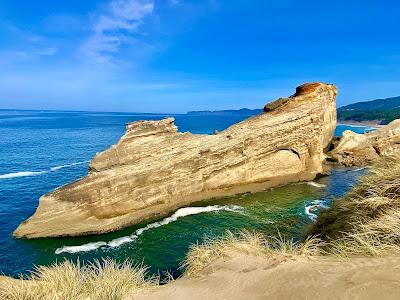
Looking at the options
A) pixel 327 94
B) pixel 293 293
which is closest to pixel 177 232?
pixel 293 293

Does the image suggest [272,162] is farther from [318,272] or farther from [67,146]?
[67,146]

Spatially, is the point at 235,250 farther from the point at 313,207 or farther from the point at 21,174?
the point at 21,174

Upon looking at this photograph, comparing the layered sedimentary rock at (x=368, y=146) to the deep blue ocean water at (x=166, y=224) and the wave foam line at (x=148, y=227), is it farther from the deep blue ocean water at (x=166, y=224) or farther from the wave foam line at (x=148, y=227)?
the wave foam line at (x=148, y=227)

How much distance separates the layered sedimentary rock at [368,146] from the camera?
44.8 m

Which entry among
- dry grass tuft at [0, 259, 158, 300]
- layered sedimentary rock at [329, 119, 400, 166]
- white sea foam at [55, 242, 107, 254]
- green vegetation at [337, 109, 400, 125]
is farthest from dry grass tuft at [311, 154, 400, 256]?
green vegetation at [337, 109, 400, 125]

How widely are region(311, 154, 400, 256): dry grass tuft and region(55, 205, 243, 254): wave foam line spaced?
13.9 meters

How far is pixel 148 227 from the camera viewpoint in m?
25.3

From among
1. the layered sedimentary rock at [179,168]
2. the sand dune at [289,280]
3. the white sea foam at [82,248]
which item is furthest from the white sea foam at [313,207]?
the sand dune at [289,280]

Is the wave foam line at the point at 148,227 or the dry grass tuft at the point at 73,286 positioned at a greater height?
the dry grass tuft at the point at 73,286

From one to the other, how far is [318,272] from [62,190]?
69.8ft

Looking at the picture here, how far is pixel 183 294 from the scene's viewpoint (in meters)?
7.87

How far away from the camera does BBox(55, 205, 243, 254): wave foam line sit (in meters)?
22.3

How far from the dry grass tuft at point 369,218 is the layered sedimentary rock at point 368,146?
1353 inches

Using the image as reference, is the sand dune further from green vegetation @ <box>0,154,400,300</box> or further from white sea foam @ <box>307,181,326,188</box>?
white sea foam @ <box>307,181,326,188</box>
